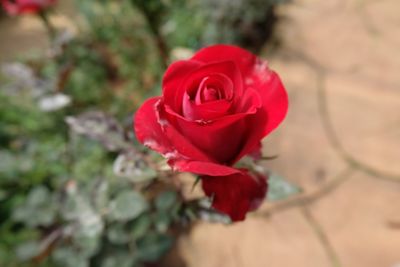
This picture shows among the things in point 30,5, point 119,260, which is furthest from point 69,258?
point 30,5

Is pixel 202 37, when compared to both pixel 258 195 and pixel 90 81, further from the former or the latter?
pixel 258 195

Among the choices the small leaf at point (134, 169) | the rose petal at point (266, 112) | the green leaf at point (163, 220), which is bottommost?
the green leaf at point (163, 220)

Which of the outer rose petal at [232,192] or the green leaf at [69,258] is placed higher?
the outer rose petal at [232,192]

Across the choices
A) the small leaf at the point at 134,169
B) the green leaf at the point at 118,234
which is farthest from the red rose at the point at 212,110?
the green leaf at the point at 118,234

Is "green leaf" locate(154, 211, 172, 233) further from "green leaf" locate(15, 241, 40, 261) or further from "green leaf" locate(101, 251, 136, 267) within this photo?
"green leaf" locate(15, 241, 40, 261)

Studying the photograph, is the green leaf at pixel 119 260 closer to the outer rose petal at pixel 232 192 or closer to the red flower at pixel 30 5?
the outer rose petal at pixel 232 192

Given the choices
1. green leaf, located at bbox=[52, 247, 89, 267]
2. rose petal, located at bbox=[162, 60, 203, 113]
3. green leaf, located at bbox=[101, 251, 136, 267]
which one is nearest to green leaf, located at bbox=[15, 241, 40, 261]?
green leaf, located at bbox=[52, 247, 89, 267]
